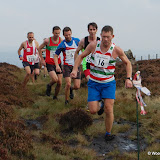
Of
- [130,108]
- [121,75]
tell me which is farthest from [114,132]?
[121,75]

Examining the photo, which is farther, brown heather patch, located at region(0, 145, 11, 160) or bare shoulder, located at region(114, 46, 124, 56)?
Result: bare shoulder, located at region(114, 46, 124, 56)

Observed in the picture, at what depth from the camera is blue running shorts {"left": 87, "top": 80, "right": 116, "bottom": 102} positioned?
519cm

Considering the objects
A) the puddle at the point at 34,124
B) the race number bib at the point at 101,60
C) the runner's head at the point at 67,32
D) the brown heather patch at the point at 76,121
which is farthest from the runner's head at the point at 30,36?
the race number bib at the point at 101,60

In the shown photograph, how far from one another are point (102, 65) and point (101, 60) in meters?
0.10

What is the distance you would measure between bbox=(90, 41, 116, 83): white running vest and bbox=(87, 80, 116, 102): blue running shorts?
0.10 m

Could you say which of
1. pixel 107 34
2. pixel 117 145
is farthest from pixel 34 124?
pixel 107 34

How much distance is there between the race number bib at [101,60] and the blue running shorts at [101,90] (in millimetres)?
421

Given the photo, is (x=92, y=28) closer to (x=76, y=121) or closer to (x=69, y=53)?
(x=69, y=53)

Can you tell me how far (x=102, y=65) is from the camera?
5004 millimetres

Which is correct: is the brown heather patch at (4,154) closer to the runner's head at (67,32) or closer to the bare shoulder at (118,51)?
the bare shoulder at (118,51)

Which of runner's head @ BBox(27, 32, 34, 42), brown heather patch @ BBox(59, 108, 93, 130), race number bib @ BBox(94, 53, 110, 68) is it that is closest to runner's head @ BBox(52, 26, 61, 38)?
runner's head @ BBox(27, 32, 34, 42)

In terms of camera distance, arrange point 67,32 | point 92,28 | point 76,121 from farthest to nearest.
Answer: point 67,32
point 92,28
point 76,121

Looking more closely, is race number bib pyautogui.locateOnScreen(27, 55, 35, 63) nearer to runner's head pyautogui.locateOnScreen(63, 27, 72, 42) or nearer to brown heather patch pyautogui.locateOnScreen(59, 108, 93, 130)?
runner's head pyautogui.locateOnScreen(63, 27, 72, 42)

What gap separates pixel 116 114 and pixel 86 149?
2.59 m
